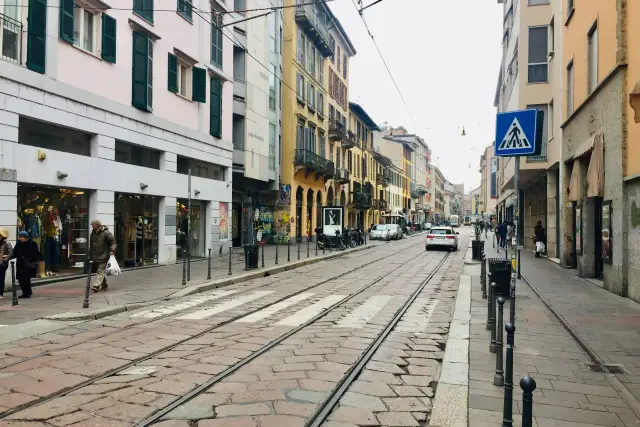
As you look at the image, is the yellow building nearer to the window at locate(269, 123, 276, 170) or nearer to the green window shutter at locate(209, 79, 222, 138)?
the window at locate(269, 123, 276, 170)

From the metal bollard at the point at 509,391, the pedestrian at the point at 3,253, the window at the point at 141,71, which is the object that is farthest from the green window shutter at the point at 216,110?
the metal bollard at the point at 509,391

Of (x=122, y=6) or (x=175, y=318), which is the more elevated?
(x=122, y=6)

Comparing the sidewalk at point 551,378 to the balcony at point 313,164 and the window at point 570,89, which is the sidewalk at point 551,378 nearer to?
the window at point 570,89

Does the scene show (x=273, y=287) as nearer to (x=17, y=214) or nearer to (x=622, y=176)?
(x=17, y=214)

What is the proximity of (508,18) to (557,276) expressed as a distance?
23.7 m

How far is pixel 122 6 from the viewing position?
54.6 ft

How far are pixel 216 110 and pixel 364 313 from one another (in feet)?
50.7

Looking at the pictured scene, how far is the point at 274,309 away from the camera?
1038 cm

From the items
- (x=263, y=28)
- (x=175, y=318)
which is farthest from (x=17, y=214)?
(x=263, y=28)

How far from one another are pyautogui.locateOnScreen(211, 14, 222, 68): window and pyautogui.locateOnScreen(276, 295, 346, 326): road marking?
570 inches

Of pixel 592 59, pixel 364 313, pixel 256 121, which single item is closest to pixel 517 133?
pixel 364 313

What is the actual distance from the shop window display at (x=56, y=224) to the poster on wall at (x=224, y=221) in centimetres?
853

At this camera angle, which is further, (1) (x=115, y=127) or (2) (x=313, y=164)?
(2) (x=313, y=164)

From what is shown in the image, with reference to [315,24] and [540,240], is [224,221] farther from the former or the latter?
[315,24]
